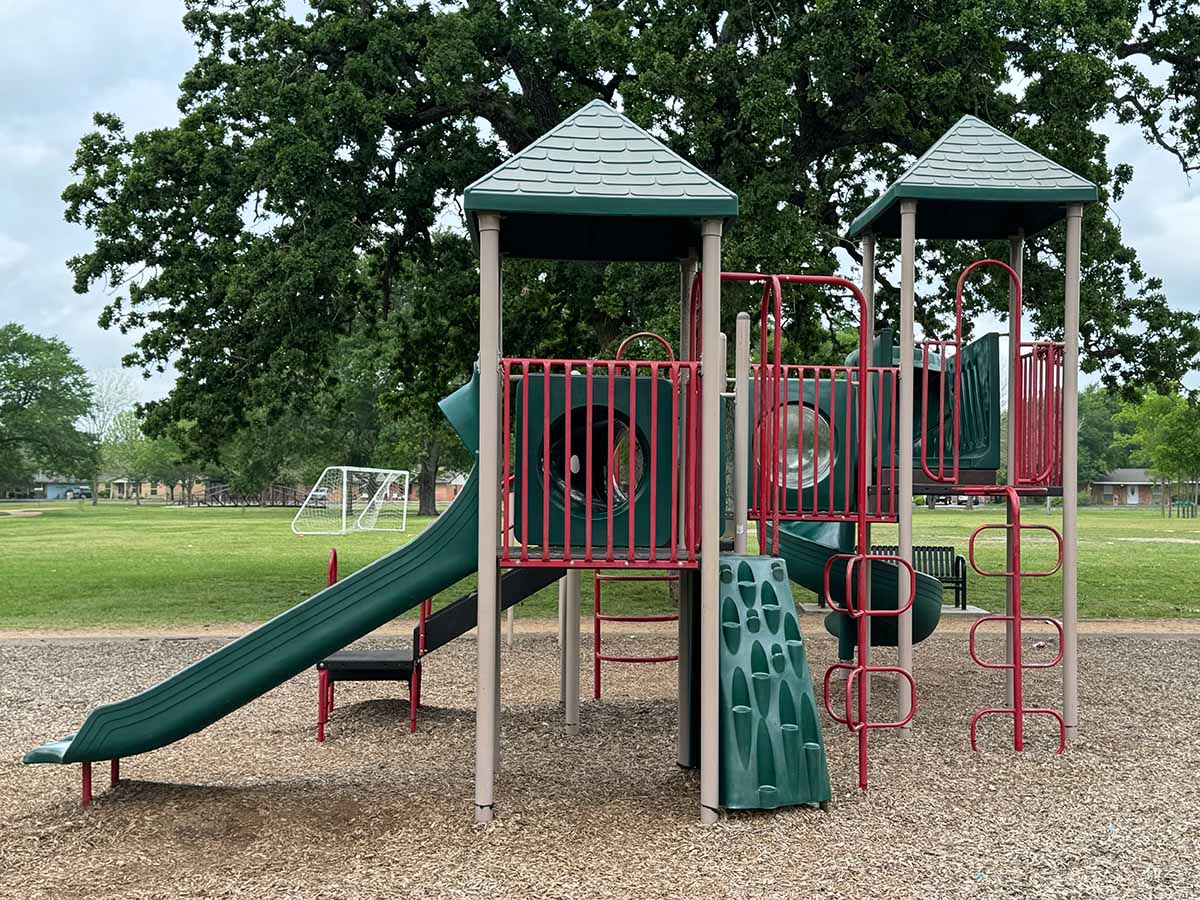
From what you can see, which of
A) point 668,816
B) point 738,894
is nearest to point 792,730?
point 668,816

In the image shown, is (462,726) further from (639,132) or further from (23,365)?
(23,365)

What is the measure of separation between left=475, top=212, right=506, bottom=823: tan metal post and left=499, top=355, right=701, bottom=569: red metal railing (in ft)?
0.40

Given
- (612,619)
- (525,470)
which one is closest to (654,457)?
(525,470)

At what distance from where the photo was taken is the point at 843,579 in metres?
8.41

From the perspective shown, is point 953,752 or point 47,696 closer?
point 953,752

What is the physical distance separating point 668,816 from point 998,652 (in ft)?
23.5

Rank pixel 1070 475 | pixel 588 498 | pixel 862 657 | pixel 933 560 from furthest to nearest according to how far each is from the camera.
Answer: pixel 933 560, pixel 1070 475, pixel 862 657, pixel 588 498

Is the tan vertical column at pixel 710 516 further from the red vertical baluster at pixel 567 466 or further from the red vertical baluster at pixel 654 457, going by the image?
the red vertical baluster at pixel 567 466

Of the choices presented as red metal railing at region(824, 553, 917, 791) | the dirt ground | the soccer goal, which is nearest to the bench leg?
the dirt ground

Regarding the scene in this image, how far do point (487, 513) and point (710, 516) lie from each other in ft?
3.70

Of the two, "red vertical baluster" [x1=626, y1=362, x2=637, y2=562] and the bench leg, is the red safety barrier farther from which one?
the bench leg

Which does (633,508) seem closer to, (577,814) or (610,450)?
(610,450)

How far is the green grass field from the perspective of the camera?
1495cm

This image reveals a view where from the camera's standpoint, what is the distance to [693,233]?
21.2 ft
